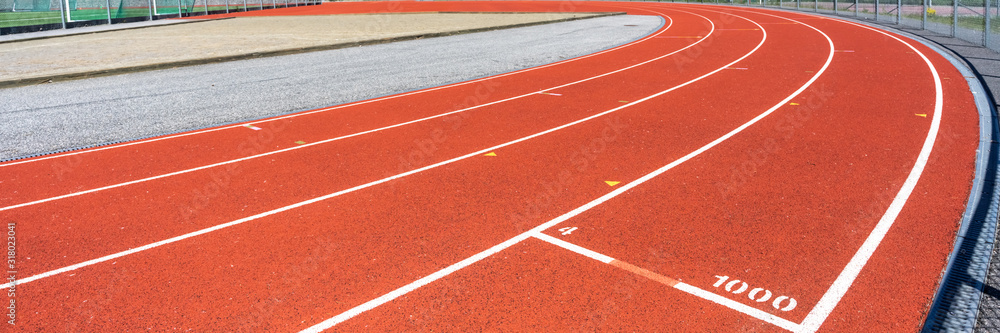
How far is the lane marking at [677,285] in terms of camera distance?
3855 mm

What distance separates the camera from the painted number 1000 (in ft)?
13.2

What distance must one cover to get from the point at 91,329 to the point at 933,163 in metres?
7.75

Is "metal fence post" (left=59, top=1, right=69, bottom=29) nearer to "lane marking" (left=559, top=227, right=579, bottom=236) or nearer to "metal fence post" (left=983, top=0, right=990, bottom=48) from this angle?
"lane marking" (left=559, top=227, right=579, bottom=236)

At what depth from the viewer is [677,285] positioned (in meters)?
4.28

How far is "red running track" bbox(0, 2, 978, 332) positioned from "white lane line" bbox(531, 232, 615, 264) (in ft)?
0.08

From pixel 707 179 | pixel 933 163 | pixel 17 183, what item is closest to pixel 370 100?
pixel 17 183

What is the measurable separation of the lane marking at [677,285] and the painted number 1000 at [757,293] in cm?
13

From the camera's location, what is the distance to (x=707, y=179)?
21.4ft

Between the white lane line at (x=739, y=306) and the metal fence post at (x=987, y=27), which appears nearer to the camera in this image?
the white lane line at (x=739, y=306)

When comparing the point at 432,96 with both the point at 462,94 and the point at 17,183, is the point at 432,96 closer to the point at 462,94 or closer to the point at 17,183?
the point at 462,94

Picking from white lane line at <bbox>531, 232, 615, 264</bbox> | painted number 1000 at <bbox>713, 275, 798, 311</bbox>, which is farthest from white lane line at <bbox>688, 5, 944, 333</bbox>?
white lane line at <bbox>531, 232, 615, 264</bbox>

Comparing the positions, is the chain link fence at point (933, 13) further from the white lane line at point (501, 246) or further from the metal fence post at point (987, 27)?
the white lane line at point (501, 246)

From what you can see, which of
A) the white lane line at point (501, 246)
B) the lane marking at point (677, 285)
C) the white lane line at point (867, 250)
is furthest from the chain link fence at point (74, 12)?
the white lane line at point (867, 250)

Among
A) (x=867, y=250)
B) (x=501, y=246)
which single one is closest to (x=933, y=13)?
(x=867, y=250)
